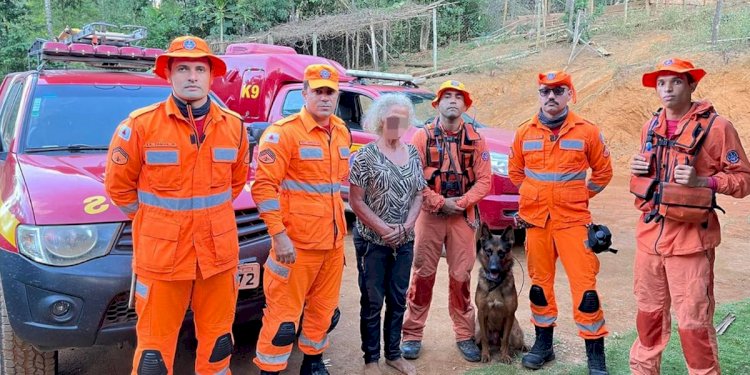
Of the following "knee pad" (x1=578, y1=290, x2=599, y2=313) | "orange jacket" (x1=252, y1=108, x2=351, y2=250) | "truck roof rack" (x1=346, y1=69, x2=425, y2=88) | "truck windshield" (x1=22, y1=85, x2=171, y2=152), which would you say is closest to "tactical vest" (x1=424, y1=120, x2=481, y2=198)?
"orange jacket" (x1=252, y1=108, x2=351, y2=250)

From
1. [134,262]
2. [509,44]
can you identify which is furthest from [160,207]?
[509,44]

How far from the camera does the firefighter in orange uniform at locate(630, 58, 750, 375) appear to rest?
309 centimetres

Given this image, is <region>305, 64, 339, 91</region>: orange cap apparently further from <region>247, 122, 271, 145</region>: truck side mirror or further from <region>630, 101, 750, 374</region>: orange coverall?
<region>630, 101, 750, 374</region>: orange coverall

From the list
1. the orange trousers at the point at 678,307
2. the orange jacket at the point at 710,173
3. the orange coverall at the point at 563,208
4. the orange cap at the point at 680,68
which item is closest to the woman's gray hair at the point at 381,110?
the orange coverall at the point at 563,208

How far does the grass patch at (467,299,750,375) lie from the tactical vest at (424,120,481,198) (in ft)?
4.20

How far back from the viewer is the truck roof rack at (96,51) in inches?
178

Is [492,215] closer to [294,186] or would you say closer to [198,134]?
[294,186]

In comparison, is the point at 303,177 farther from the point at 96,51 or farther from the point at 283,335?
the point at 96,51

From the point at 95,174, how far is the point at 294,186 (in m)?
1.30

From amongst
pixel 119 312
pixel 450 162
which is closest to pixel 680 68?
pixel 450 162

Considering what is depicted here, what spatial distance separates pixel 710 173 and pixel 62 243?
3.56m

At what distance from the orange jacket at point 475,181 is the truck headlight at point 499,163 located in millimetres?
2095

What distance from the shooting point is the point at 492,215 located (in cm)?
616

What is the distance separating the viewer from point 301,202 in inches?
129
